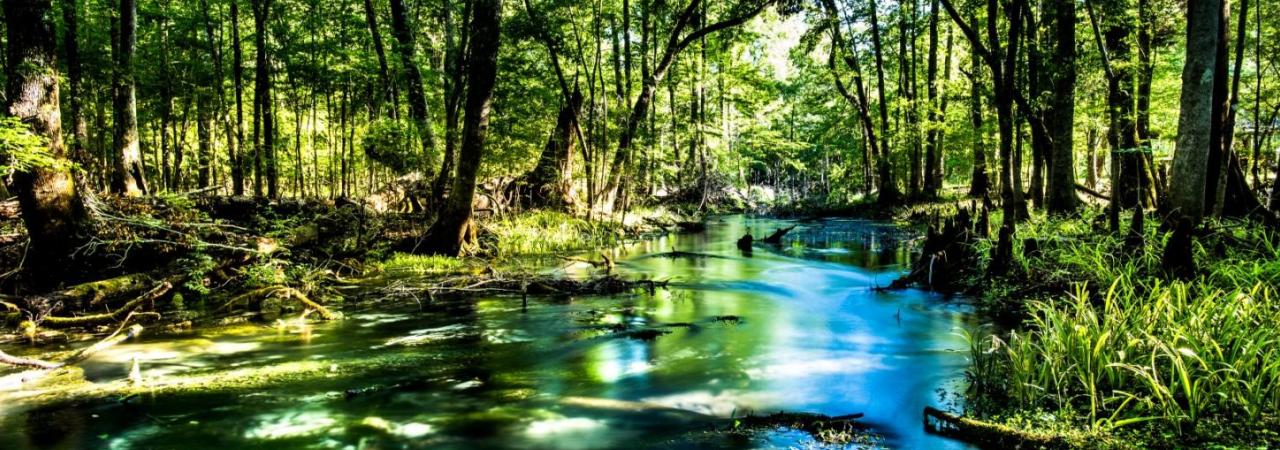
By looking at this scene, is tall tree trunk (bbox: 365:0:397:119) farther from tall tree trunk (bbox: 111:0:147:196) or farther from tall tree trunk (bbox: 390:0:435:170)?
tall tree trunk (bbox: 111:0:147:196)

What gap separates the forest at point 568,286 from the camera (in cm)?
431

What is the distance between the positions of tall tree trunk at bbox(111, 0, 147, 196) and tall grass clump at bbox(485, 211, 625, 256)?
683 cm

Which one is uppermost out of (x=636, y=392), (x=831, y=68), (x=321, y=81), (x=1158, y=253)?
(x=831, y=68)

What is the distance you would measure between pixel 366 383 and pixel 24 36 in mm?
6083

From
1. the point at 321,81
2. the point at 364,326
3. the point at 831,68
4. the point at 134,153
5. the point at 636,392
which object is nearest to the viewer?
the point at 636,392

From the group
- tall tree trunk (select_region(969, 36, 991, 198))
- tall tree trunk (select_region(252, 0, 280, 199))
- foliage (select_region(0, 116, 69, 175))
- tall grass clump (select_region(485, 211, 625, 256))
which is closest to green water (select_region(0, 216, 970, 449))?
foliage (select_region(0, 116, 69, 175))

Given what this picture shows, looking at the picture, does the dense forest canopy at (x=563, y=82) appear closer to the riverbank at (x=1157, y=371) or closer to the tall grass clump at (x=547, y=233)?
the tall grass clump at (x=547, y=233)

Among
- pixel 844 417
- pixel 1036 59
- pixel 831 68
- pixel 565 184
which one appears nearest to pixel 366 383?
pixel 844 417

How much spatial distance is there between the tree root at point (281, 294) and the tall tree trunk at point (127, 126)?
230 inches

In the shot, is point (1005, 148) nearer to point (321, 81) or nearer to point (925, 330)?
point (925, 330)

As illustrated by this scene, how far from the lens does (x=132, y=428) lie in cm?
435

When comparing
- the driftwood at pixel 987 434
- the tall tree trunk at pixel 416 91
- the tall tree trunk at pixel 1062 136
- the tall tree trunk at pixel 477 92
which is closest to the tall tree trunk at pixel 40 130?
the tall tree trunk at pixel 477 92

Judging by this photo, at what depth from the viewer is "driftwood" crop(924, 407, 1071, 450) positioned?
12.1 ft

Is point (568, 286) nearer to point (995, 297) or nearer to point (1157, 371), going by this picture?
point (995, 297)
